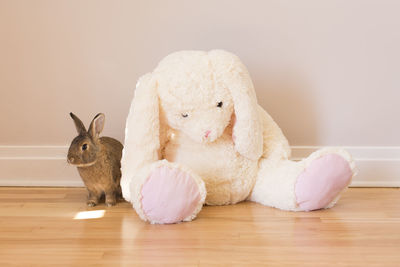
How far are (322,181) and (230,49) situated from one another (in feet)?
1.99

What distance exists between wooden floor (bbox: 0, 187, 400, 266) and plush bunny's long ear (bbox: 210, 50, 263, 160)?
22 cm

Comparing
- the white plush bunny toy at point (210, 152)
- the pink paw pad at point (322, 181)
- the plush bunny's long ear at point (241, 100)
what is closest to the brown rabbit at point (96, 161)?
the white plush bunny toy at point (210, 152)

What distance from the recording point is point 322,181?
4.83 ft

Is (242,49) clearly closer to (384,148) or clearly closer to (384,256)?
(384,148)

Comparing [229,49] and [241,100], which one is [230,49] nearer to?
[229,49]

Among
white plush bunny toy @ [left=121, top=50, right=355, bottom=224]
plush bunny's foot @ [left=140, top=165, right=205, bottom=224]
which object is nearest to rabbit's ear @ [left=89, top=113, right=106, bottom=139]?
white plush bunny toy @ [left=121, top=50, right=355, bottom=224]

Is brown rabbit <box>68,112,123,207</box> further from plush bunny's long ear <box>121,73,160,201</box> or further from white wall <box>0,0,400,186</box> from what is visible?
white wall <box>0,0,400,186</box>

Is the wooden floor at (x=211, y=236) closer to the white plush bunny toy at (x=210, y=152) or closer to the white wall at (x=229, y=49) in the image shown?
the white plush bunny toy at (x=210, y=152)

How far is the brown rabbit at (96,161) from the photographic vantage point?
63.7 inches

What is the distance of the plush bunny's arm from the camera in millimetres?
1659

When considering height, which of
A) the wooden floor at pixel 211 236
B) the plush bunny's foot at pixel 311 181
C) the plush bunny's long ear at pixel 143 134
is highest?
the plush bunny's long ear at pixel 143 134

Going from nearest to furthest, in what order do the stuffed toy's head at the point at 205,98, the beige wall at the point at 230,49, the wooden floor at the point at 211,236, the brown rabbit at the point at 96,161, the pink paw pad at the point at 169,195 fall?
the wooden floor at the point at 211,236 < the pink paw pad at the point at 169,195 < the stuffed toy's head at the point at 205,98 < the brown rabbit at the point at 96,161 < the beige wall at the point at 230,49

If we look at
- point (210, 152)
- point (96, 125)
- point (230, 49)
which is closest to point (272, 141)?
point (210, 152)

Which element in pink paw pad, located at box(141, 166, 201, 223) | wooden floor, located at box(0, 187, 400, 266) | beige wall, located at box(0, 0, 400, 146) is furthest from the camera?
beige wall, located at box(0, 0, 400, 146)
